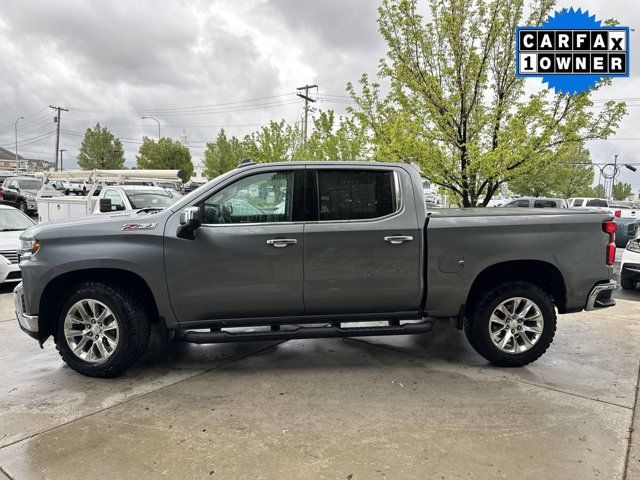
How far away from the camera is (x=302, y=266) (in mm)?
4090

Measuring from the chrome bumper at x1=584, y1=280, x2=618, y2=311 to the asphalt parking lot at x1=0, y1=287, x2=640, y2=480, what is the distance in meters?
0.63

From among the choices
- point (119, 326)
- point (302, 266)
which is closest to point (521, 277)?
point (302, 266)

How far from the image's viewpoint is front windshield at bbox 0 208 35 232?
861cm

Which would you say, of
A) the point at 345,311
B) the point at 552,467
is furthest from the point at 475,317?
the point at 552,467

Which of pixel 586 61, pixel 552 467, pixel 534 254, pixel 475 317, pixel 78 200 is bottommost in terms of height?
pixel 552 467

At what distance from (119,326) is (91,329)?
27 cm

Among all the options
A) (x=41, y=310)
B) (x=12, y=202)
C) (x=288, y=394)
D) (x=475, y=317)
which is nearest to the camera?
(x=288, y=394)

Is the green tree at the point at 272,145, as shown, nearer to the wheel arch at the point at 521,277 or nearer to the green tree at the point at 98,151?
the wheel arch at the point at 521,277

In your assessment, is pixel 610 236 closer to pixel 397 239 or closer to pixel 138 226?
pixel 397 239

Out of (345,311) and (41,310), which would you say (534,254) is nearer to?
(345,311)

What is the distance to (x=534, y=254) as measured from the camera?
167 inches

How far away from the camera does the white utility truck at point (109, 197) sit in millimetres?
11039

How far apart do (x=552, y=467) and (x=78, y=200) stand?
13.1 metres

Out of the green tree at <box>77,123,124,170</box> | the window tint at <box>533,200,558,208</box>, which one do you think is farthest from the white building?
the window tint at <box>533,200,558,208</box>
